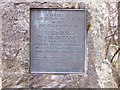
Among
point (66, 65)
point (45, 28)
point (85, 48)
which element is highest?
point (45, 28)

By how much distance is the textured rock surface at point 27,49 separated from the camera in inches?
109

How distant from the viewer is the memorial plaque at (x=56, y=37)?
281 centimetres

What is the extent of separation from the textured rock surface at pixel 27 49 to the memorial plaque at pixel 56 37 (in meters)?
0.07

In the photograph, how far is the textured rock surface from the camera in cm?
278

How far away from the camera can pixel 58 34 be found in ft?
9.25

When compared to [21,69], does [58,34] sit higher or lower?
higher

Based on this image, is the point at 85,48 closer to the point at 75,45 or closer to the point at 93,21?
the point at 75,45

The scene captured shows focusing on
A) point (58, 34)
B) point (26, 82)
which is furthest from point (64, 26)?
point (26, 82)

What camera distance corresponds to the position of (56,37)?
282 cm

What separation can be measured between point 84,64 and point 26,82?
0.71 meters

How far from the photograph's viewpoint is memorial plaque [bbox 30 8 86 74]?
2.81 m

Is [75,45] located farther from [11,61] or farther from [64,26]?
[11,61]

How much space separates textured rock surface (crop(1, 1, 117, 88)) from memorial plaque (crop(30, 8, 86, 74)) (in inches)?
2.8

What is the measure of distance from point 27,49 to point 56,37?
0.36 meters
